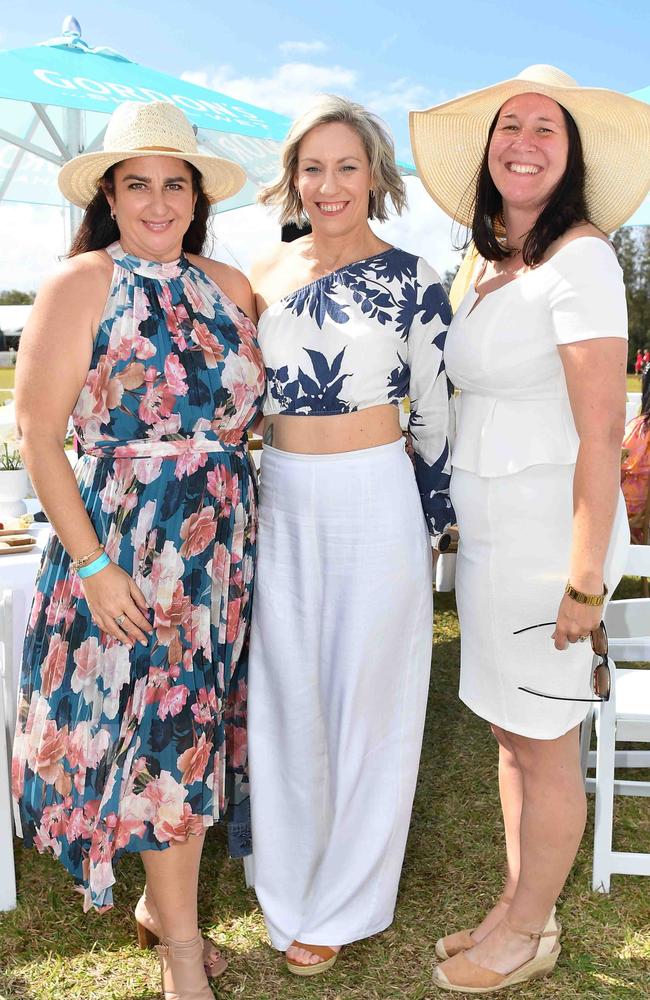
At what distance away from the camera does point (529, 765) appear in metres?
2.10

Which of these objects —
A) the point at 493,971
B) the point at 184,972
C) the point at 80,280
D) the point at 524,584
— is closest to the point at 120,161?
the point at 80,280

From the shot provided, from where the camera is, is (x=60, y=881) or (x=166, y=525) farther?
(x=60, y=881)

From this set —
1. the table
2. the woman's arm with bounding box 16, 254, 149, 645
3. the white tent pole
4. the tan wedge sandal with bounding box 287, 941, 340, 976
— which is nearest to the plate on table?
the table

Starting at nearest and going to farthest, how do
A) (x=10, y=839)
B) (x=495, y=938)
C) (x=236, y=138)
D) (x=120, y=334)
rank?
1. (x=120, y=334)
2. (x=495, y=938)
3. (x=10, y=839)
4. (x=236, y=138)

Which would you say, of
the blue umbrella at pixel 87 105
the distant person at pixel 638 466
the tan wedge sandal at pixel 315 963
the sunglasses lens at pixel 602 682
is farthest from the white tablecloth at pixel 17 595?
the distant person at pixel 638 466

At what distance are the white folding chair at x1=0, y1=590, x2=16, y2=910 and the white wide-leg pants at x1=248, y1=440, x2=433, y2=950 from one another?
0.73m

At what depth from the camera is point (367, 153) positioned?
2111mm

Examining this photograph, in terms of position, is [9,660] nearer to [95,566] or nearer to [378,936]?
[95,566]

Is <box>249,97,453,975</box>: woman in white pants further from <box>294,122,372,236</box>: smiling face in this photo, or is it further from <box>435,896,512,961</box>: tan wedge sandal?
<box>435,896,512,961</box>: tan wedge sandal

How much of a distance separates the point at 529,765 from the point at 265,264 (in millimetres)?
1410

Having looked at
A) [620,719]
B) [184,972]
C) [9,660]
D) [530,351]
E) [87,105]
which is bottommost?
[184,972]

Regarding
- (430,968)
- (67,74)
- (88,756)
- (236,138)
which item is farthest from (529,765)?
(236,138)

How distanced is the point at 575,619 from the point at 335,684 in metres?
0.66

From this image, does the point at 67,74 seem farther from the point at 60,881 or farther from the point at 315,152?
the point at 60,881
